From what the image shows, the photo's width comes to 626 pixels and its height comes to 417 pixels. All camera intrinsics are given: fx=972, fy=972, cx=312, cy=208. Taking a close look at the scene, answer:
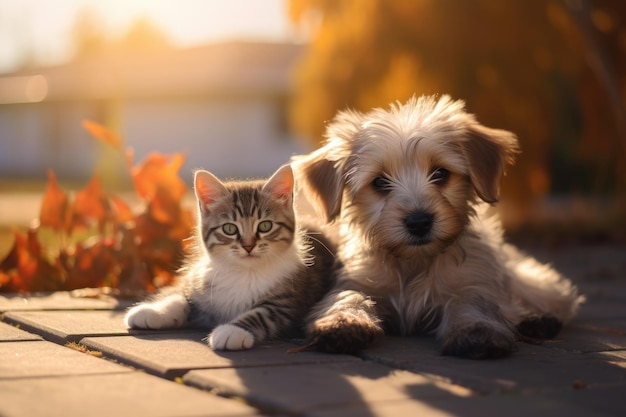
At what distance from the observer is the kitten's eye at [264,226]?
5141 millimetres

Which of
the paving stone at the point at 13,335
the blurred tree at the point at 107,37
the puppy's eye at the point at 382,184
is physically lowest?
the paving stone at the point at 13,335

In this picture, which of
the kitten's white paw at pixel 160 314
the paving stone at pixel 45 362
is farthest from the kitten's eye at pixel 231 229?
the paving stone at pixel 45 362

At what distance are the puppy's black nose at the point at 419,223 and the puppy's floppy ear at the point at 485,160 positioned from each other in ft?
1.59

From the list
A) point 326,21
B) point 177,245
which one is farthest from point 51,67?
point 177,245

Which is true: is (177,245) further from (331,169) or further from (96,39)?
(96,39)

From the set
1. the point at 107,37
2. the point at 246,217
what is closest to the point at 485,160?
the point at 246,217

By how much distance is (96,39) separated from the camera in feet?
234

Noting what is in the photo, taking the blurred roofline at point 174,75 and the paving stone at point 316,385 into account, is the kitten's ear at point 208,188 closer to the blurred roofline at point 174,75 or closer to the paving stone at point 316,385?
the paving stone at point 316,385

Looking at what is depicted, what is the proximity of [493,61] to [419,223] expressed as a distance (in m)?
9.71

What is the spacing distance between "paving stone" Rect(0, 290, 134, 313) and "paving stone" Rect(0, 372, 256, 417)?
225 centimetres

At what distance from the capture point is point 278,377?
382 centimetres

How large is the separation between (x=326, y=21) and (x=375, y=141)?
35.7 ft

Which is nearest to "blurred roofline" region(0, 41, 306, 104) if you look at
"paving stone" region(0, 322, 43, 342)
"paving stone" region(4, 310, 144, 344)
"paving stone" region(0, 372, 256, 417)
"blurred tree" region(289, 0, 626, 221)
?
"blurred tree" region(289, 0, 626, 221)

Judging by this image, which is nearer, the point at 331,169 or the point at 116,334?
the point at 116,334
